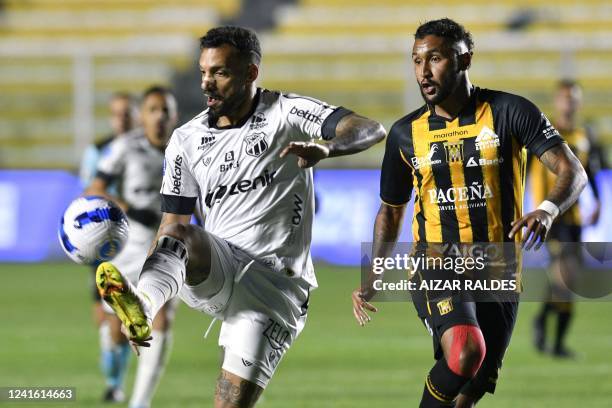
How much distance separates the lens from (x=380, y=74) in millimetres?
19250

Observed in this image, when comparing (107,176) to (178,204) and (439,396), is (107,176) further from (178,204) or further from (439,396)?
(439,396)

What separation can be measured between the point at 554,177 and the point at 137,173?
3.50 meters

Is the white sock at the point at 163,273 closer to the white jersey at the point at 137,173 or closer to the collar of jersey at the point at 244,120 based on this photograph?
the collar of jersey at the point at 244,120

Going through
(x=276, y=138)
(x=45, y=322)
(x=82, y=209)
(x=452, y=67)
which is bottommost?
(x=45, y=322)

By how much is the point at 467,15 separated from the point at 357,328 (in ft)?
32.0

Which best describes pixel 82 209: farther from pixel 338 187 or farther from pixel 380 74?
pixel 380 74

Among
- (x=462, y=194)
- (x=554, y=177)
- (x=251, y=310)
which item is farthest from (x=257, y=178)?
(x=554, y=177)

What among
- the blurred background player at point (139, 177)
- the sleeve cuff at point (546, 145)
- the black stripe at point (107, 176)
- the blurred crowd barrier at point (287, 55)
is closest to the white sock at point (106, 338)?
the blurred background player at point (139, 177)

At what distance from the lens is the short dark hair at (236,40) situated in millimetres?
5211

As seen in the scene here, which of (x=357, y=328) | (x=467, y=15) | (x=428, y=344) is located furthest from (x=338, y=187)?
(x=467, y=15)

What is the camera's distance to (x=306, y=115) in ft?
17.5

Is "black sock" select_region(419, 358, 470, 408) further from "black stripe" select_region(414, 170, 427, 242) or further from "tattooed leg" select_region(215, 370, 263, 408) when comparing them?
"tattooed leg" select_region(215, 370, 263, 408)

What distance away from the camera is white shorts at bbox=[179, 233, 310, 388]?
5.14 m

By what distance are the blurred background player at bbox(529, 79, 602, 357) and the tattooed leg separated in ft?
17.2
